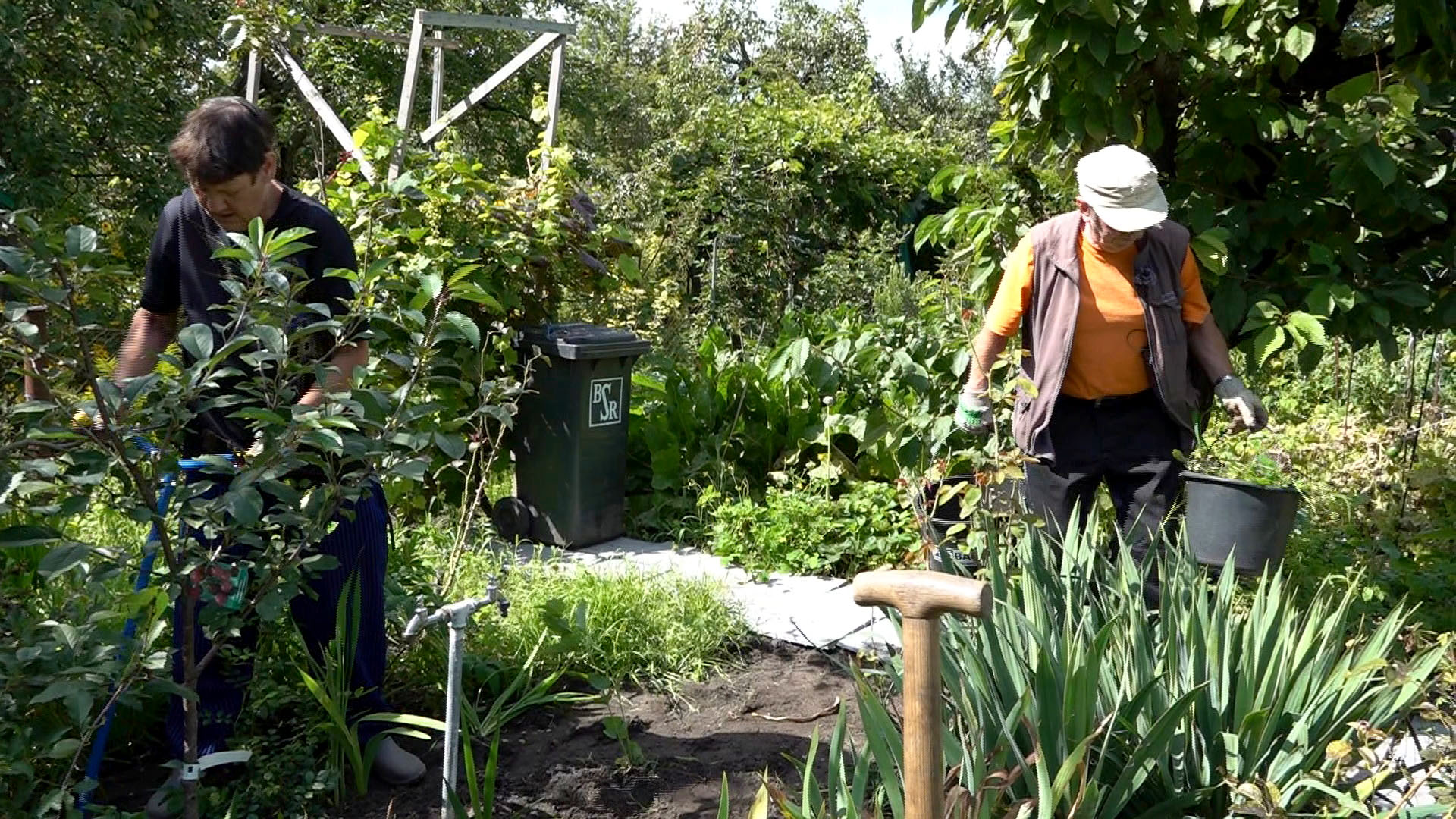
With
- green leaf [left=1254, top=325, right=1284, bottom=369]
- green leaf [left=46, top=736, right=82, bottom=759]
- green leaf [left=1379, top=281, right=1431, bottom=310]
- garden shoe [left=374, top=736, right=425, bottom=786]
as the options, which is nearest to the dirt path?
garden shoe [left=374, top=736, right=425, bottom=786]

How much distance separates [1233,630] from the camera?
268 cm

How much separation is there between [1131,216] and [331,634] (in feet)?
7.84

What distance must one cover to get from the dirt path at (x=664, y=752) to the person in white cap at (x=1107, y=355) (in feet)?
3.05

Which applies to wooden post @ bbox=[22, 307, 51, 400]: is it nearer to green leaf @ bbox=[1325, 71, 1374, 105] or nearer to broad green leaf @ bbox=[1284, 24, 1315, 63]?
broad green leaf @ bbox=[1284, 24, 1315, 63]

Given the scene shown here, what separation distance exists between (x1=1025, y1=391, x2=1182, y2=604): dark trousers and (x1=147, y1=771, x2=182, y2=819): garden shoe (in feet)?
7.85

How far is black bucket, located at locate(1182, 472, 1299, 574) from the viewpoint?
3.71 m

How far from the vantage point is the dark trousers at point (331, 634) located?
3.06m

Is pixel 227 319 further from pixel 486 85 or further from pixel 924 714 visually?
pixel 486 85

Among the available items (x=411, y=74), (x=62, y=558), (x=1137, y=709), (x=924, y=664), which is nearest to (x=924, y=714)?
(x=924, y=664)

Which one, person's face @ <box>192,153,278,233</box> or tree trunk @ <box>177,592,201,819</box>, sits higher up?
person's face @ <box>192,153,278,233</box>

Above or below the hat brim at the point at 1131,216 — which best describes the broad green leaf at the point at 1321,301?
below

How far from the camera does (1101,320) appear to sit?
3615 millimetres

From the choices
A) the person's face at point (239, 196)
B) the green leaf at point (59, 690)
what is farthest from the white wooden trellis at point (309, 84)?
the green leaf at point (59, 690)

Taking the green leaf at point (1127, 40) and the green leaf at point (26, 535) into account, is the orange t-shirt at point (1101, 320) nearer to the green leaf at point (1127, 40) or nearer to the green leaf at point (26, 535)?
the green leaf at point (1127, 40)
